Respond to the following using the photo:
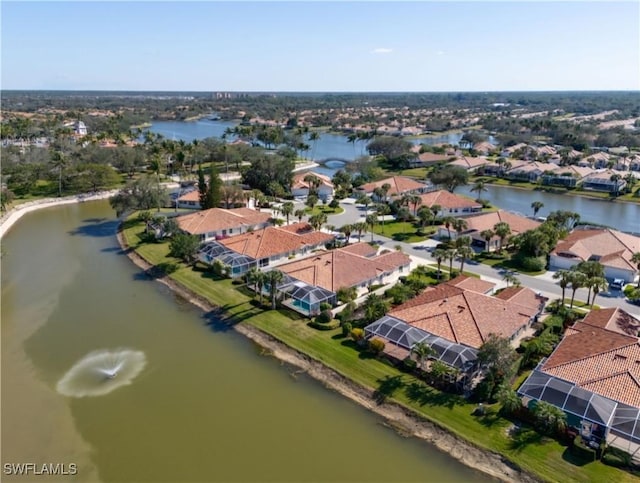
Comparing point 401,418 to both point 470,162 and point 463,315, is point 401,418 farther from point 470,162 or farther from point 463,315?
point 470,162

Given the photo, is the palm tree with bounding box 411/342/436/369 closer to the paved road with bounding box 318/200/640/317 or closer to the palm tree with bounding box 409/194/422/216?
the paved road with bounding box 318/200/640/317

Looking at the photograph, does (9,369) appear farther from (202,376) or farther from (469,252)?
(469,252)

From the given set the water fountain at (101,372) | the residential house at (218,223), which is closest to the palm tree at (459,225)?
the residential house at (218,223)

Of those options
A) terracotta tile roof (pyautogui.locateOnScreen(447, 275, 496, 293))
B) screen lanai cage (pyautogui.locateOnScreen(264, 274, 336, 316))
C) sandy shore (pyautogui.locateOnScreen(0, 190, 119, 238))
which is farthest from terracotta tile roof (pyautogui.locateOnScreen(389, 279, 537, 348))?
sandy shore (pyautogui.locateOnScreen(0, 190, 119, 238))

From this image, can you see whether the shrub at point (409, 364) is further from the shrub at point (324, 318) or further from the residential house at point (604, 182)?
the residential house at point (604, 182)

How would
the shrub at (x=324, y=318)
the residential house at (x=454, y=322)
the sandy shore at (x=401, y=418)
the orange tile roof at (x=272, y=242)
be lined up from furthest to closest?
the orange tile roof at (x=272, y=242)
the shrub at (x=324, y=318)
the residential house at (x=454, y=322)
the sandy shore at (x=401, y=418)

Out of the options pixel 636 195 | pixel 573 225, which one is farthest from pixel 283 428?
pixel 636 195

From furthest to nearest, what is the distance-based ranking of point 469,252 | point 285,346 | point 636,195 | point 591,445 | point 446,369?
point 636,195
point 469,252
point 285,346
point 446,369
point 591,445

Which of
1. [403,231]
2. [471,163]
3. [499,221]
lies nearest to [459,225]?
[499,221]
